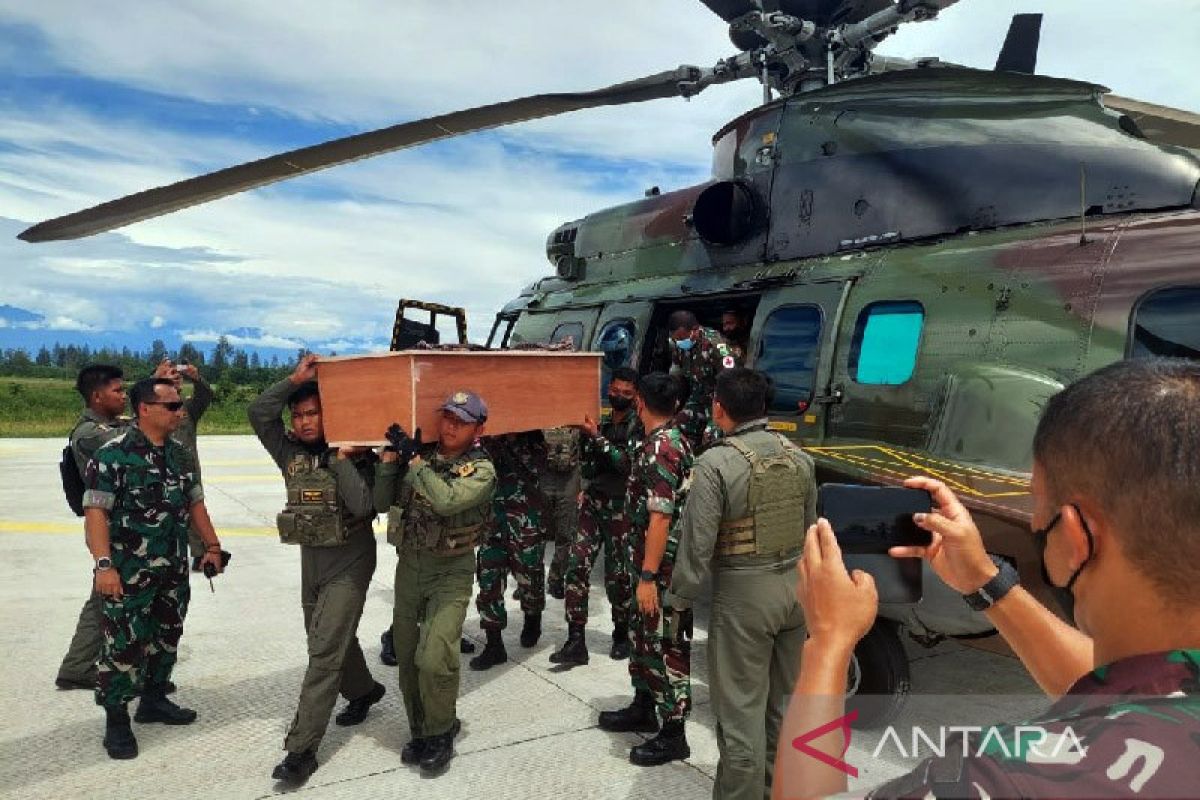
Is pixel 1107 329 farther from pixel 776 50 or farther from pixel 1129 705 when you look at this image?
pixel 776 50

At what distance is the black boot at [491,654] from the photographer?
17.7 ft

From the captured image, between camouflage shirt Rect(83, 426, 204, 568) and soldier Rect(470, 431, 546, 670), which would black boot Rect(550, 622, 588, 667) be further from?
camouflage shirt Rect(83, 426, 204, 568)

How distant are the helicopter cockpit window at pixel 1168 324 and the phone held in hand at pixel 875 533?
309cm

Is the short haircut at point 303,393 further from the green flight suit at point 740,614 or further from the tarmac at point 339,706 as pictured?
the green flight suit at point 740,614

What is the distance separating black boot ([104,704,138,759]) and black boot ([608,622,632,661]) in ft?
9.72

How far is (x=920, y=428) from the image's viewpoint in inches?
187

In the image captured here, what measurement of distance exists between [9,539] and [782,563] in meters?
9.45

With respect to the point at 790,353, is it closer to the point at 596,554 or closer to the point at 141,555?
the point at 596,554

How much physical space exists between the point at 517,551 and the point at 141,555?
2.40 meters

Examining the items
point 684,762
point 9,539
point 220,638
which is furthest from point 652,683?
point 9,539

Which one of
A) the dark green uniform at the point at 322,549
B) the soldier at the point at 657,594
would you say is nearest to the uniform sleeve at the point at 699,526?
the soldier at the point at 657,594

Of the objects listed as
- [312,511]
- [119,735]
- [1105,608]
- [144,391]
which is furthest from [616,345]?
[1105,608]

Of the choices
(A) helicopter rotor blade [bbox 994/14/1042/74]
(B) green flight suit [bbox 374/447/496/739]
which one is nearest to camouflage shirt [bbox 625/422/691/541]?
(B) green flight suit [bbox 374/447/496/739]

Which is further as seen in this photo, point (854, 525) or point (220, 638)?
point (220, 638)
